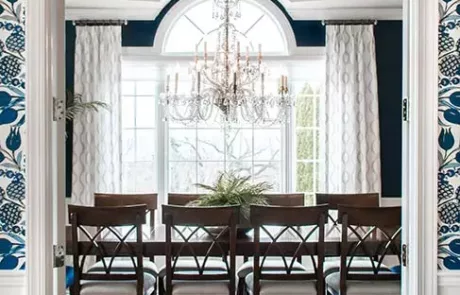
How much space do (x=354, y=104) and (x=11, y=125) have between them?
4.07m

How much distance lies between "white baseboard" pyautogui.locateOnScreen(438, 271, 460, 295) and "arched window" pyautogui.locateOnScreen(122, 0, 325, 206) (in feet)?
12.1

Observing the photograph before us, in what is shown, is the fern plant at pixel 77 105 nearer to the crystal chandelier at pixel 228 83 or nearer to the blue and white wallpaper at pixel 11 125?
the crystal chandelier at pixel 228 83

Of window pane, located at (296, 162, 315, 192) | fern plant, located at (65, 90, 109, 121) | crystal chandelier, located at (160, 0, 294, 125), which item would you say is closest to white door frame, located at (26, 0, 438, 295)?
crystal chandelier, located at (160, 0, 294, 125)

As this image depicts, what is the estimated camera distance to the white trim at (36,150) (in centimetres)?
193

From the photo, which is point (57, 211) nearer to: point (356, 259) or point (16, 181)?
point (16, 181)

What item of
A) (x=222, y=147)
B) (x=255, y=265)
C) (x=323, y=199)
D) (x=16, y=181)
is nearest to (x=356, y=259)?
(x=323, y=199)

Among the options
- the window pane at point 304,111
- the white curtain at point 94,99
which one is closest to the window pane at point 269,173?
the window pane at point 304,111

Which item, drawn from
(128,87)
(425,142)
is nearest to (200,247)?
(425,142)

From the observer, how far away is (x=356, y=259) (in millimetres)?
4160

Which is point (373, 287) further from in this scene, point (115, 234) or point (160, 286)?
point (115, 234)

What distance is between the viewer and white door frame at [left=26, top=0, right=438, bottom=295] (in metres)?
1.93

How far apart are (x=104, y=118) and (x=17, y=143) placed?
3.53 m

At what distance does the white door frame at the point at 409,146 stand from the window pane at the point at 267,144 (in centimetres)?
363

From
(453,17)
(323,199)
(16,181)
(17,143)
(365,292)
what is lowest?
(365,292)
